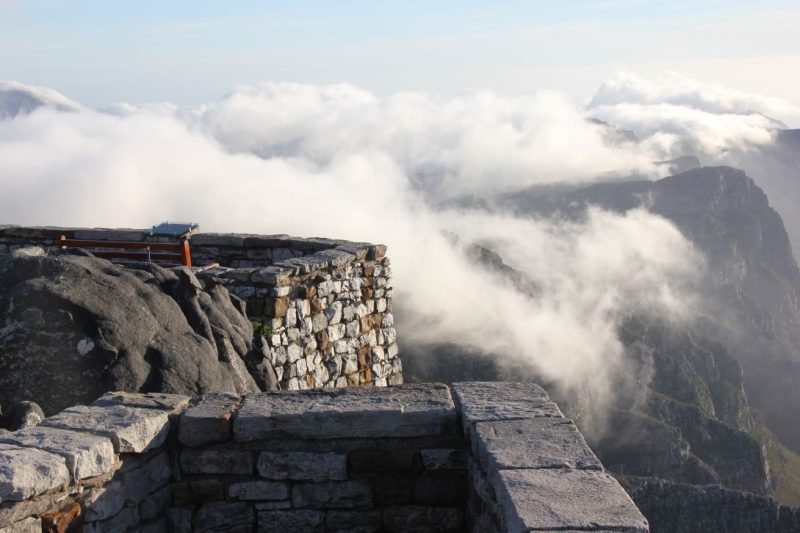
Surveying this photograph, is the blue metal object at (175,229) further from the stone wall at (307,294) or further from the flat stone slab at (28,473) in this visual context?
the flat stone slab at (28,473)

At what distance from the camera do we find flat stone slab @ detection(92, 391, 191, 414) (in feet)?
18.8

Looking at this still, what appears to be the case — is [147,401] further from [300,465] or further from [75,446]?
[300,465]

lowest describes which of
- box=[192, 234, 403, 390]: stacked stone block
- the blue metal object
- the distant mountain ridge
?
the distant mountain ridge

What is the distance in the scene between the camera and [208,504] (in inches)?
226

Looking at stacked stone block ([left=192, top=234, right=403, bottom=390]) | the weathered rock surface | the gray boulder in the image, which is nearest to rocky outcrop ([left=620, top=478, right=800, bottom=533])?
stacked stone block ([left=192, top=234, right=403, bottom=390])

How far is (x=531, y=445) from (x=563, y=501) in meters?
0.77

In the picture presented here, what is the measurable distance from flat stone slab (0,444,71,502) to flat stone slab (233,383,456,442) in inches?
49.3

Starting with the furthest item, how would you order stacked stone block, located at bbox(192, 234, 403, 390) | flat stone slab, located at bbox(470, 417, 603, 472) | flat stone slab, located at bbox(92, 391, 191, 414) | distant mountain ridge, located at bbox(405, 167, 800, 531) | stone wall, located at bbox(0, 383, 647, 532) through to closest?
1. distant mountain ridge, located at bbox(405, 167, 800, 531)
2. stacked stone block, located at bbox(192, 234, 403, 390)
3. flat stone slab, located at bbox(92, 391, 191, 414)
4. stone wall, located at bbox(0, 383, 647, 532)
5. flat stone slab, located at bbox(470, 417, 603, 472)

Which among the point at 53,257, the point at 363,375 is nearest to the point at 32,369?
the point at 53,257

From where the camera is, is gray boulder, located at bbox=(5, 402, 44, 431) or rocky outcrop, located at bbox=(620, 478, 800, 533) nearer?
gray boulder, located at bbox=(5, 402, 44, 431)

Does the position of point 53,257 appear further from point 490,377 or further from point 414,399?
point 490,377

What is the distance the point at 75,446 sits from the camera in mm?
4848

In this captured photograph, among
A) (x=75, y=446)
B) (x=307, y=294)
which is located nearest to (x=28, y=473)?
(x=75, y=446)

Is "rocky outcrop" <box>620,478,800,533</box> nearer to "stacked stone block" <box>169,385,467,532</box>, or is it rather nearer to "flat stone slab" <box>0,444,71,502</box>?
"stacked stone block" <box>169,385,467,532</box>
